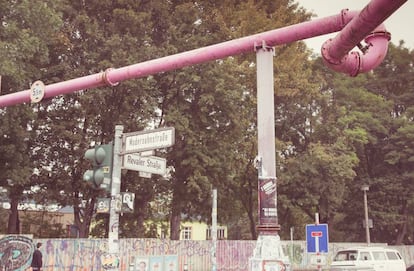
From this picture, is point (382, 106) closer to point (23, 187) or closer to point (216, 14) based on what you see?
point (216, 14)

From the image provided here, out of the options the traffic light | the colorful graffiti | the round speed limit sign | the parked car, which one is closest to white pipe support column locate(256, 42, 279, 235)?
the traffic light

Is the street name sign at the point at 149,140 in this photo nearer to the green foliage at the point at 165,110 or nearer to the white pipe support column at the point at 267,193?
the white pipe support column at the point at 267,193

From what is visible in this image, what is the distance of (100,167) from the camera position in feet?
25.1

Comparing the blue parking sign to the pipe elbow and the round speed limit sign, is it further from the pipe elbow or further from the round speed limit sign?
the round speed limit sign

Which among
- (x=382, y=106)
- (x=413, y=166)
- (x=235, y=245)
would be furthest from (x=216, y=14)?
(x=413, y=166)

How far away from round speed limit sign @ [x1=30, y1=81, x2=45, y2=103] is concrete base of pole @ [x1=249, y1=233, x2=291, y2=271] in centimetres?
500

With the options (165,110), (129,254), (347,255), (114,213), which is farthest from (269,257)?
(165,110)

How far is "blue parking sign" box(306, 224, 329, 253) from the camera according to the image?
13.8 meters

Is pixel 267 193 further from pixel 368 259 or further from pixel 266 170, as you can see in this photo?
pixel 368 259

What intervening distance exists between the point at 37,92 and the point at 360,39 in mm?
6269

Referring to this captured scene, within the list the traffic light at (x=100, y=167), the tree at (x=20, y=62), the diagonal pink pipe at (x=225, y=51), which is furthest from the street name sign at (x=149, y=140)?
the tree at (x=20, y=62)

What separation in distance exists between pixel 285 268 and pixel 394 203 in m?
36.0

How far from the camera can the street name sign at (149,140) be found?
8078mm

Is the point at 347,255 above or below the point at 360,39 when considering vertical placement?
below
